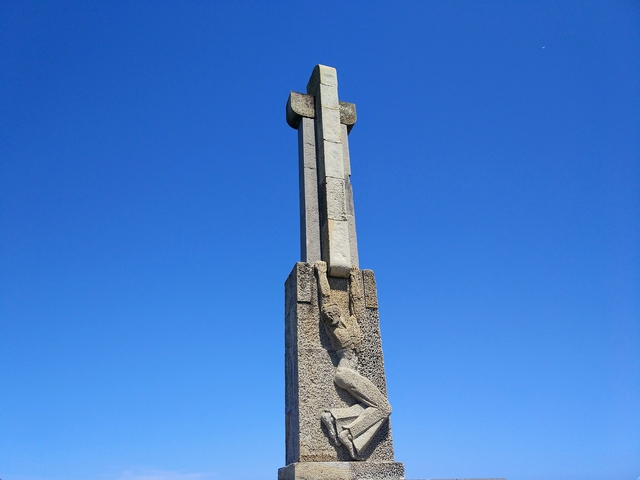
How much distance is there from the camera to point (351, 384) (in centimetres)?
716

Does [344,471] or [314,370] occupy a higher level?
[314,370]

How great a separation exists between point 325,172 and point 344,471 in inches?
162

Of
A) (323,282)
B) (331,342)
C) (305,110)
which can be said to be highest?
(305,110)

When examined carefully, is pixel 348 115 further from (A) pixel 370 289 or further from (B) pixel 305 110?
(A) pixel 370 289

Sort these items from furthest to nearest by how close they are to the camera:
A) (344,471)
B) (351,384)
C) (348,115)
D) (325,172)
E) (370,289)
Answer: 1. (348,115)
2. (325,172)
3. (370,289)
4. (351,384)
5. (344,471)

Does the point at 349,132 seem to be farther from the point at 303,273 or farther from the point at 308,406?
the point at 308,406

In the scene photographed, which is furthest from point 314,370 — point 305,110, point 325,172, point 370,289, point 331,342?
point 305,110

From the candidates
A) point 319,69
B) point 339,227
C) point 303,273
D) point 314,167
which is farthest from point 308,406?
point 319,69

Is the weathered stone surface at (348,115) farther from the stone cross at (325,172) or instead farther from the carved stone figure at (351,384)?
the carved stone figure at (351,384)

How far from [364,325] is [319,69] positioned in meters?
4.25

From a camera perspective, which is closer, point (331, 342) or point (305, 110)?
point (331, 342)

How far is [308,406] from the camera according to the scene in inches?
276

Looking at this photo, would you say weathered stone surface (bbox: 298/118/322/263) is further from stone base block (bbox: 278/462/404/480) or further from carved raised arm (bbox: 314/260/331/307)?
stone base block (bbox: 278/462/404/480)

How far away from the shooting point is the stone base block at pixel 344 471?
651cm
